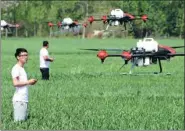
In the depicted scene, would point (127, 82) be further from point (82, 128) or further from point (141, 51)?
point (82, 128)

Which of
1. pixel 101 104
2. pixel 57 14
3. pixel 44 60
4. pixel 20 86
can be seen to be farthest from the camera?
pixel 57 14

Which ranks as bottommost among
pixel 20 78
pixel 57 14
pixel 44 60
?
pixel 44 60

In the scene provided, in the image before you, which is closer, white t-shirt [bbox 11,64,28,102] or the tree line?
white t-shirt [bbox 11,64,28,102]

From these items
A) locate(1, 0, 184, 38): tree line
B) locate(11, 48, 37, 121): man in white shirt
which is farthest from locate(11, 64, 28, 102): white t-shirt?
locate(1, 0, 184, 38): tree line

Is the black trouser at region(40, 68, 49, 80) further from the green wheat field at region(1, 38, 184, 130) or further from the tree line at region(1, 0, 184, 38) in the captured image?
the tree line at region(1, 0, 184, 38)

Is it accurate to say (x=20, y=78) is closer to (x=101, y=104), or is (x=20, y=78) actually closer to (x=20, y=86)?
(x=20, y=86)

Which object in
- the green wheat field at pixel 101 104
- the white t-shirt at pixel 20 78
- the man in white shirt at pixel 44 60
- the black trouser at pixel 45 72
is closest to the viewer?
the white t-shirt at pixel 20 78

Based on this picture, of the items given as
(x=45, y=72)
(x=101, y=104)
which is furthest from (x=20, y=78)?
(x=45, y=72)

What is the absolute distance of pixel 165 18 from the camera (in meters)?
78.1

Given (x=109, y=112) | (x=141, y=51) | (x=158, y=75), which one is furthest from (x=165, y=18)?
(x=109, y=112)

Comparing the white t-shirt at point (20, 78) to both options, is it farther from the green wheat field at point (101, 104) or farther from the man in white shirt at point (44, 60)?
the man in white shirt at point (44, 60)

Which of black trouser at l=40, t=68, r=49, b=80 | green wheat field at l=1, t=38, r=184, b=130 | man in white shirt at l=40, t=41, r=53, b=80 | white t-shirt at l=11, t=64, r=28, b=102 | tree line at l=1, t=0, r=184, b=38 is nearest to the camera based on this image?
white t-shirt at l=11, t=64, r=28, b=102

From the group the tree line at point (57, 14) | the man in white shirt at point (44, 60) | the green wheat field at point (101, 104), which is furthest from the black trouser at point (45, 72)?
the tree line at point (57, 14)

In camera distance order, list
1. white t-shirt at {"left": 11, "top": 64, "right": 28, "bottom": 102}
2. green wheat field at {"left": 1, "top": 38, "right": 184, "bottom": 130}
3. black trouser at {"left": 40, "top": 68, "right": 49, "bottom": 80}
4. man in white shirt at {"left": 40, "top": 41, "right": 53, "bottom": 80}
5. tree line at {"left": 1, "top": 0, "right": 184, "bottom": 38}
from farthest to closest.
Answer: tree line at {"left": 1, "top": 0, "right": 184, "bottom": 38}, black trouser at {"left": 40, "top": 68, "right": 49, "bottom": 80}, man in white shirt at {"left": 40, "top": 41, "right": 53, "bottom": 80}, green wheat field at {"left": 1, "top": 38, "right": 184, "bottom": 130}, white t-shirt at {"left": 11, "top": 64, "right": 28, "bottom": 102}
